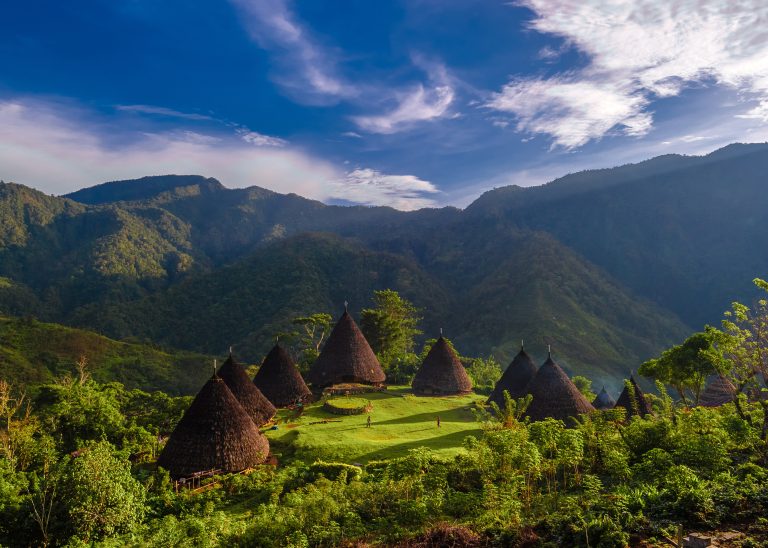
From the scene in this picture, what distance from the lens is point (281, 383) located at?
25750 mm

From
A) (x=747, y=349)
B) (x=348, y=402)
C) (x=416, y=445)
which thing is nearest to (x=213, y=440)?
(x=416, y=445)

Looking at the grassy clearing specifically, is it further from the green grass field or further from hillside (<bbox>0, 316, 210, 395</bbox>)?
hillside (<bbox>0, 316, 210, 395</bbox>)

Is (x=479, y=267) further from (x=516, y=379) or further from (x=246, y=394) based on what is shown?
(x=246, y=394)

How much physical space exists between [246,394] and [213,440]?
604 centimetres

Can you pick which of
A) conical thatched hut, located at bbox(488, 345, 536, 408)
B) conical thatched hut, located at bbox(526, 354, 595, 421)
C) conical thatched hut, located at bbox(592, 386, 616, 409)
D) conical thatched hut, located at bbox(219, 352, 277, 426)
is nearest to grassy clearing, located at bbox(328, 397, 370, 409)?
conical thatched hut, located at bbox(219, 352, 277, 426)

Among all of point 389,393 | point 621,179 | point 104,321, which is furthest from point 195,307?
point 621,179

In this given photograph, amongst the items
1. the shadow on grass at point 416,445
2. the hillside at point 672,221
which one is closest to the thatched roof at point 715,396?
the shadow on grass at point 416,445

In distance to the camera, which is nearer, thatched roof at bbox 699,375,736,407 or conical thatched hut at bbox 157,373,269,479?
conical thatched hut at bbox 157,373,269,479

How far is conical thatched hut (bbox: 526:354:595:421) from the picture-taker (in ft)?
68.1

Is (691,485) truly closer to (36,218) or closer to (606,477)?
(606,477)

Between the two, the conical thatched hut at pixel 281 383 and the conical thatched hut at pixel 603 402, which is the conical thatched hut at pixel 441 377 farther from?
the conical thatched hut at pixel 603 402

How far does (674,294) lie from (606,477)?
12163cm

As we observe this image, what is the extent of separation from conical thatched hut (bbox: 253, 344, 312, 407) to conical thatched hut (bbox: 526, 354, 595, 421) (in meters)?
12.7

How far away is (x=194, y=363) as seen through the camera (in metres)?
61.2
